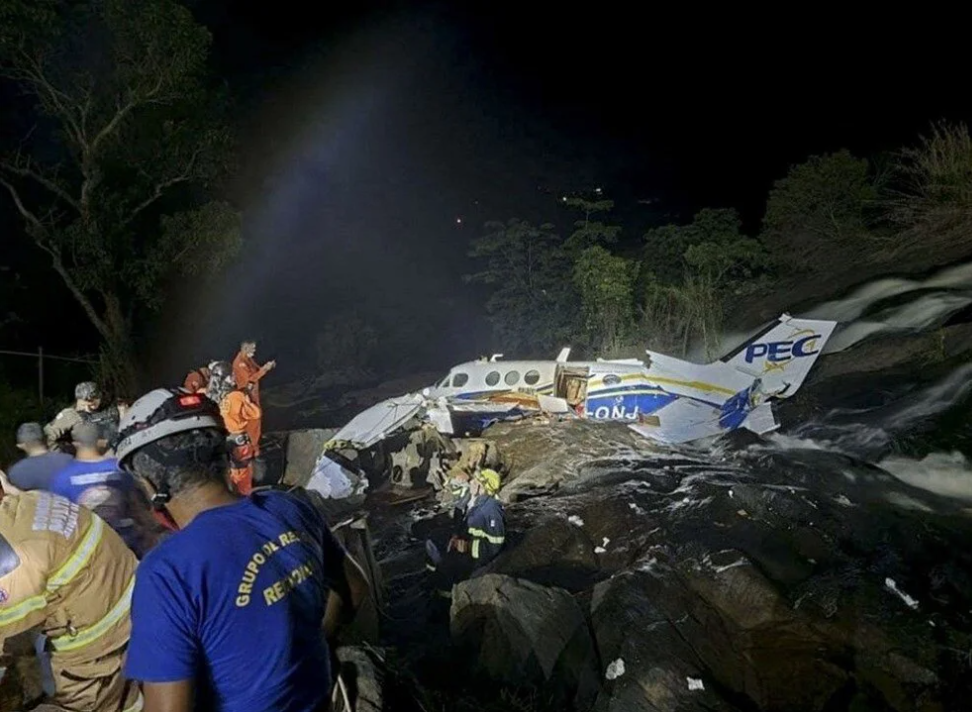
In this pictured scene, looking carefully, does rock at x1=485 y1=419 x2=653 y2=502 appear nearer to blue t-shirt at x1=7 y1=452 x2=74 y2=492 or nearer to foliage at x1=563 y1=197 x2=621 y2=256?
blue t-shirt at x1=7 y1=452 x2=74 y2=492

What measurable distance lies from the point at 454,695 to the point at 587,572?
283cm

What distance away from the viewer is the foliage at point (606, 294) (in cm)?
1938

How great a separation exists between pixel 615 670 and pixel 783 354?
28.1 feet

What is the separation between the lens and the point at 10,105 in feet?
54.8

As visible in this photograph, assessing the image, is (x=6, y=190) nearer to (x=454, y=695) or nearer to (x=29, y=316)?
(x=29, y=316)

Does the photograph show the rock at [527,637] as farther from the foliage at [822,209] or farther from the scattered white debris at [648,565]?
the foliage at [822,209]

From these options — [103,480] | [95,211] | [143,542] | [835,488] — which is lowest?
[835,488]

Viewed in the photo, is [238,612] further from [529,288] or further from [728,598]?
[529,288]

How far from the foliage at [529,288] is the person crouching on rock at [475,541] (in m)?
12.2

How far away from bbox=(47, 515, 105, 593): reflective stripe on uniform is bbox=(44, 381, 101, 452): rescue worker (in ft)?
11.3

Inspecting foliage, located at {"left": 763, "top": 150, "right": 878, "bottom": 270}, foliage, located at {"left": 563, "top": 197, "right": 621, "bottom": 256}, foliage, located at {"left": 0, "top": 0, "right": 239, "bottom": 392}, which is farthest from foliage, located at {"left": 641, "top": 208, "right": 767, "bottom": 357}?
foliage, located at {"left": 0, "top": 0, "right": 239, "bottom": 392}

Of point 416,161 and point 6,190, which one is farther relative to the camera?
point 416,161

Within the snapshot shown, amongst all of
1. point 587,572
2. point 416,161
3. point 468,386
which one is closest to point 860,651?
point 587,572

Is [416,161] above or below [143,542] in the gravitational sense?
above
